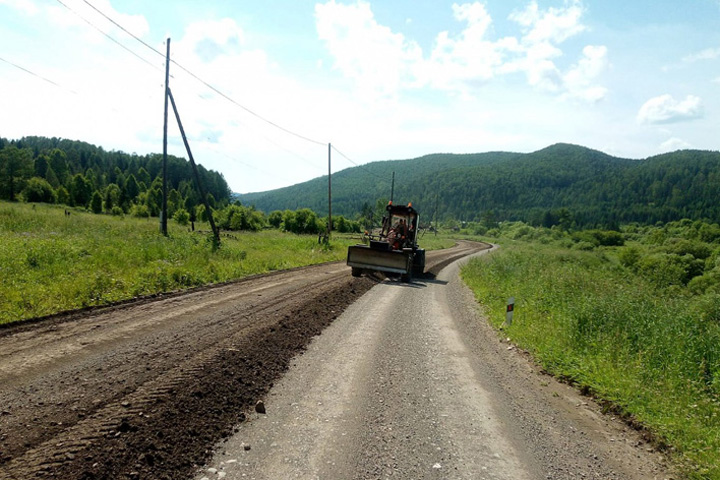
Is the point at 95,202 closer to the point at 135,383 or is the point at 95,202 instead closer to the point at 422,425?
the point at 135,383

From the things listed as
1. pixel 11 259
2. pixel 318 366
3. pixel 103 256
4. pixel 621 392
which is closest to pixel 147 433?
pixel 318 366

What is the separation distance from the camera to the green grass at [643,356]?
485 centimetres

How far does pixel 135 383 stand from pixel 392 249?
46.1ft

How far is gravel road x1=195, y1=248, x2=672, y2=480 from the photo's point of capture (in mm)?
3918

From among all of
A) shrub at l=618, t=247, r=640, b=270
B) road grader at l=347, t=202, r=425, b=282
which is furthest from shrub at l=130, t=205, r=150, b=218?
shrub at l=618, t=247, r=640, b=270

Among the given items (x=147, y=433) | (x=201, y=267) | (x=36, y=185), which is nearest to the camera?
(x=147, y=433)

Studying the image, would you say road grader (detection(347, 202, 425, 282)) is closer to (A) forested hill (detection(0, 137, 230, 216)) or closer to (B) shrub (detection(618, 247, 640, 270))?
(B) shrub (detection(618, 247, 640, 270))

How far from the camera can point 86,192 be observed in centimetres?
7831

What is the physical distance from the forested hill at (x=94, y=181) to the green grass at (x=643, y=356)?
6996cm

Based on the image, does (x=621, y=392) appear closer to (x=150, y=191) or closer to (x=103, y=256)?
(x=103, y=256)

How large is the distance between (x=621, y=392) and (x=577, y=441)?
167 cm

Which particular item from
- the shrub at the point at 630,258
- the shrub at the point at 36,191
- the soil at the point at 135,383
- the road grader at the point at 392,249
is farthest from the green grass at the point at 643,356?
the shrub at the point at 36,191

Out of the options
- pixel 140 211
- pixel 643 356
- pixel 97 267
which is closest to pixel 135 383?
pixel 643 356

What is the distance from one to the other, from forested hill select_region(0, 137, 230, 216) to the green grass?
70.0 m
